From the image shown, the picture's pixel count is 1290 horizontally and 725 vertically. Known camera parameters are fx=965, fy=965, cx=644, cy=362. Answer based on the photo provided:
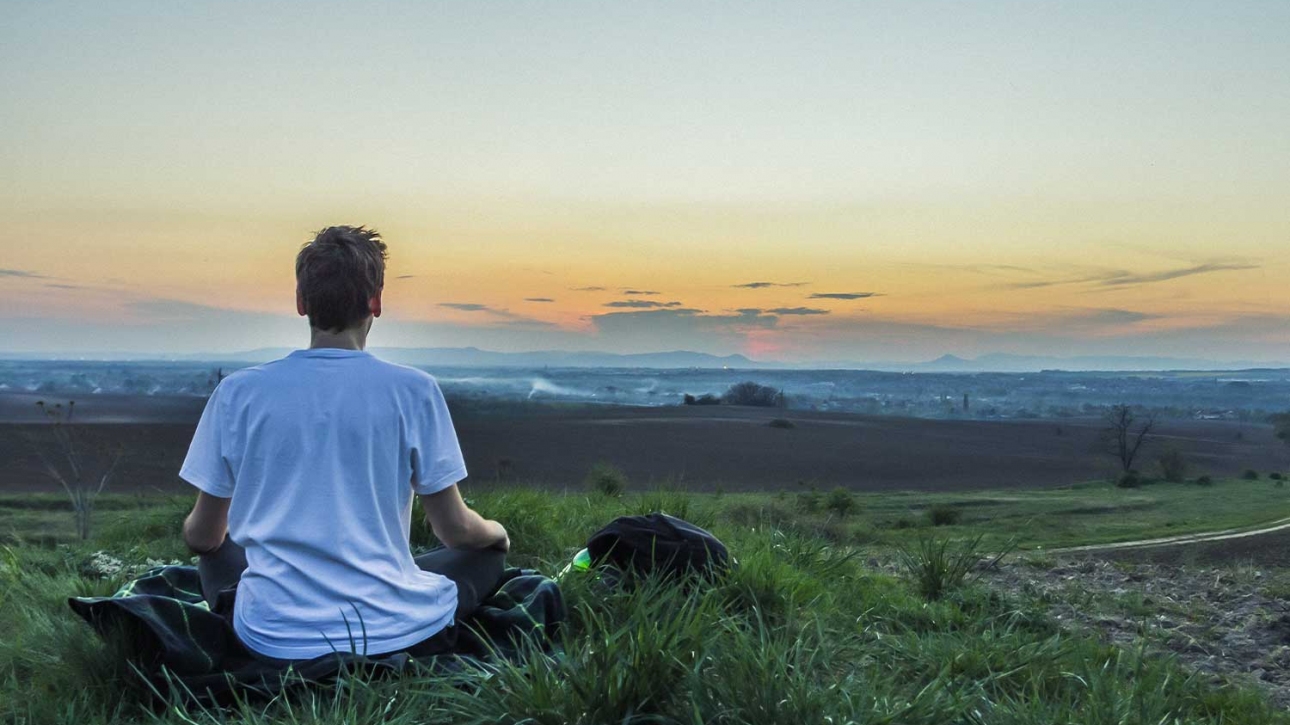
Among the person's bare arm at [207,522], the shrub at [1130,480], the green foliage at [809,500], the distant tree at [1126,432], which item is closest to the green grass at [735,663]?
the person's bare arm at [207,522]

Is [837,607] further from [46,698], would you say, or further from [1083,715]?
[46,698]

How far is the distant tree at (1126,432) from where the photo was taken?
124 feet

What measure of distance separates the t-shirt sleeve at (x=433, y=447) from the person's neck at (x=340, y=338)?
0.24 meters

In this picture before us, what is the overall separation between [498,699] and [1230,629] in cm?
439

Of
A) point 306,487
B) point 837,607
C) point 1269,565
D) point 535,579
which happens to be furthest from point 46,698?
point 1269,565

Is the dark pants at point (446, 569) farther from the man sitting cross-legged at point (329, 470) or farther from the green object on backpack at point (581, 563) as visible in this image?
the green object on backpack at point (581, 563)

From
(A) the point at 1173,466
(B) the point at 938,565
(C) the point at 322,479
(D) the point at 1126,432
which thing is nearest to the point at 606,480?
(B) the point at 938,565

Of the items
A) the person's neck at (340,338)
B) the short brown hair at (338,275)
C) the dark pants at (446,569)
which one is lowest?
the dark pants at (446,569)

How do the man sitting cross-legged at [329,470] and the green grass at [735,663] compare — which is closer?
the green grass at [735,663]

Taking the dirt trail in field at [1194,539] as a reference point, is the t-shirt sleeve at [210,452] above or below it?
above

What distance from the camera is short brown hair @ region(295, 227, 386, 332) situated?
2646 millimetres

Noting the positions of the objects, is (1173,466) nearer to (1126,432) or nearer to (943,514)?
(1126,432)

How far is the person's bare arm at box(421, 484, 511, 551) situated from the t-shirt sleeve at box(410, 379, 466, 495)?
5 cm

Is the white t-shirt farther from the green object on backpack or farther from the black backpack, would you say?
the black backpack
